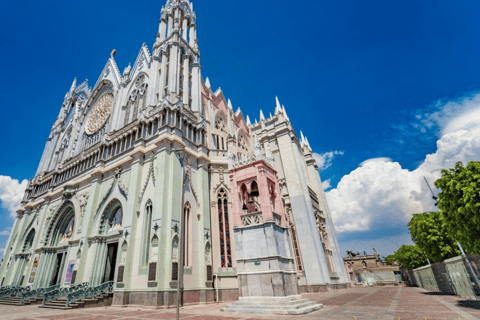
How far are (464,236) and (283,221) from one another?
8956mm

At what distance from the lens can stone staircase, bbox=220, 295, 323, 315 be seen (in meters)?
10.5

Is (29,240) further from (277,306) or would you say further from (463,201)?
(463,201)

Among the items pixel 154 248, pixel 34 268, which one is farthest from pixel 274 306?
pixel 34 268

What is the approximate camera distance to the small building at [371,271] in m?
56.2

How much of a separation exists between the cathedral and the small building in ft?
109

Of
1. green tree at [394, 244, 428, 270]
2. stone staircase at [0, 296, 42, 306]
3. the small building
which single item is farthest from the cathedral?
the small building

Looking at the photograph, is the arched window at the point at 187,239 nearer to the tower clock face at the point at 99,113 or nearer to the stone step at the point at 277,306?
the stone step at the point at 277,306

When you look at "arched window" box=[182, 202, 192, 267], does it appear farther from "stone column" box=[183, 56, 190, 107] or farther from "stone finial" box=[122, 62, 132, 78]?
"stone finial" box=[122, 62, 132, 78]

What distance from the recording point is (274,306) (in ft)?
35.4

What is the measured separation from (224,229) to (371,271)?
56.7m

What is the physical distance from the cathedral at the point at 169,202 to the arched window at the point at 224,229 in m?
0.10

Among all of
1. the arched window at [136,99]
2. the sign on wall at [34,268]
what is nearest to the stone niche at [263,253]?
the arched window at [136,99]

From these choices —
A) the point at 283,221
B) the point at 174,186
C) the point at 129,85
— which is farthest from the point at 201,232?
the point at 129,85

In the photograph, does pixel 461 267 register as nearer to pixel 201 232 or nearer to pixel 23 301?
pixel 201 232
